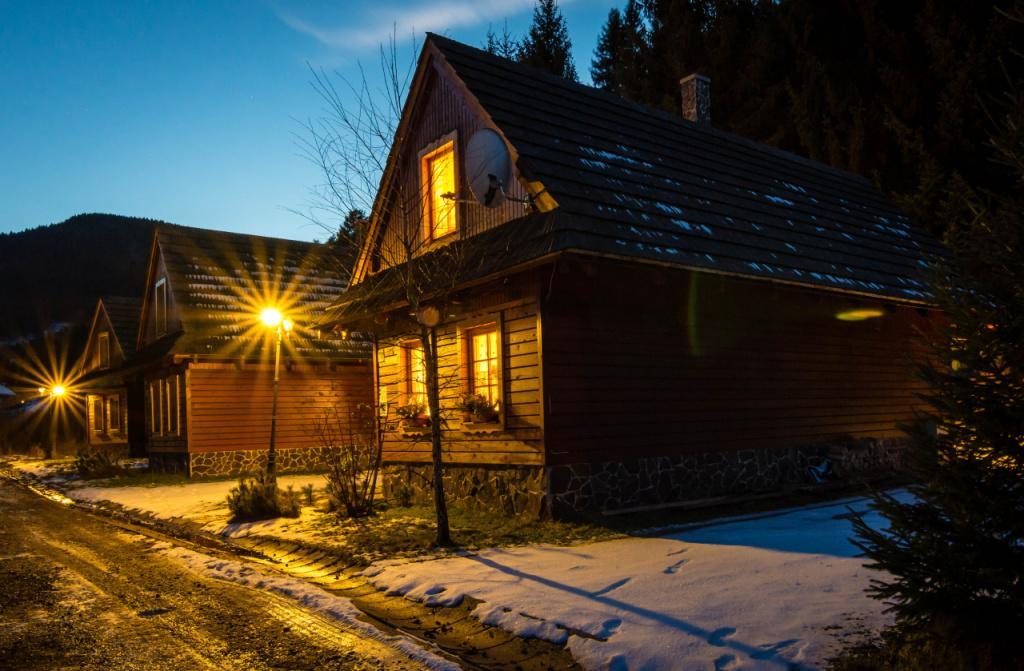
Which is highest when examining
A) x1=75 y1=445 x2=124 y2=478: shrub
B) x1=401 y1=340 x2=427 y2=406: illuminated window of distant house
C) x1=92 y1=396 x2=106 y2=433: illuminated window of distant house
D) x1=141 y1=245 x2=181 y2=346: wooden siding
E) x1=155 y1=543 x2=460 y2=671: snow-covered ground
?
x1=141 y1=245 x2=181 y2=346: wooden siding

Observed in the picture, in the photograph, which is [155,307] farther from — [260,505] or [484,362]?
[484,362]

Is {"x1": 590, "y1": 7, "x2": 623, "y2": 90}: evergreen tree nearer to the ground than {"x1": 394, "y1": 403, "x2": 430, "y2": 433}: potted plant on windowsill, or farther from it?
farther from it

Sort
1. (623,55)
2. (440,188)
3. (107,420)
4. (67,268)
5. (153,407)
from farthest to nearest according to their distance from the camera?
(67,268), (623,55), (107,420), (153,407), (440,188)

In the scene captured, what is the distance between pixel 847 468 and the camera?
15297mm

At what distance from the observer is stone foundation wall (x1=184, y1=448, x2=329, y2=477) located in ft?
70.1

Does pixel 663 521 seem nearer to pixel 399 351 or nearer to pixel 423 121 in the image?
pixel 399 351

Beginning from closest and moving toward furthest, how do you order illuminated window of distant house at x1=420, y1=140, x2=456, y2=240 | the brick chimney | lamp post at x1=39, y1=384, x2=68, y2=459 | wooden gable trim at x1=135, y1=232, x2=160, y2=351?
1. illuminated window of distant house at x1=420, y1=140, x2=456, y2=240
2. the brick chimney
3. wooden gable trim at x1=135, y1=232, x2=160, y2=351
4. lamp post at x1=39, y1=384, x2=68, y2=459

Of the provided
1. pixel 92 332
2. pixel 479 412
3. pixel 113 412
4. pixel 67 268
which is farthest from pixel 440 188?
pixel 67 268

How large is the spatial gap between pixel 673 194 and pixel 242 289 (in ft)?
54.8

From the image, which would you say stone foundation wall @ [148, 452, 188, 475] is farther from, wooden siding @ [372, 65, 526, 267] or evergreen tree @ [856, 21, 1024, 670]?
evergreen tree @ [856, 21, 1024, 670]

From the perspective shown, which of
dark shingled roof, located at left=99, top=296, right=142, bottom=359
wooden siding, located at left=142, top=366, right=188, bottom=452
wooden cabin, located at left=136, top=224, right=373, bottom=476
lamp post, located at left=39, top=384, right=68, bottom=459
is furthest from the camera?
lamp post, located at left=39, top=384, right=68, bottom=459

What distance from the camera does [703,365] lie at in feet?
43.4

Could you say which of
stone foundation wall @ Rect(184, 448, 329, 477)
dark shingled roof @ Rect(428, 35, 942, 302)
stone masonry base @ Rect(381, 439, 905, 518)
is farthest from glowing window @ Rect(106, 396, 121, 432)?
dark shingled roof @ Rect(428, 35, 942, 302)

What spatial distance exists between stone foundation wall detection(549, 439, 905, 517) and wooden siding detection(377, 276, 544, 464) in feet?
2.59
